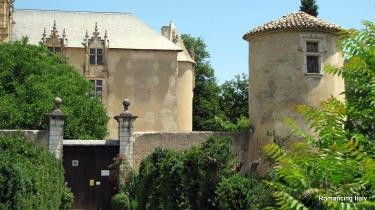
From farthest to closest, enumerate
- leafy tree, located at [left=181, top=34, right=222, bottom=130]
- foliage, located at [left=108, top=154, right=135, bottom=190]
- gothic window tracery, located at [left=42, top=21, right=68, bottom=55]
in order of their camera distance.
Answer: leafy tree, located at [left=181, top=34, right=222, bottom=130], gothic window tracery, located at [left=42, top=21, right=68, bottom=55], foliage, located at [left=108, top=154, right=135, bottom=190]

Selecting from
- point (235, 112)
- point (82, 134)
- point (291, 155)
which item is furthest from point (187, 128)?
point (291, 155)

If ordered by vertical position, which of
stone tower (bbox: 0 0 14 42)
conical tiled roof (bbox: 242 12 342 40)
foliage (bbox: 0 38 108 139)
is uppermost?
stone tower (bbox: 0 0 14 42)

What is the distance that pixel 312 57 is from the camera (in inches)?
763

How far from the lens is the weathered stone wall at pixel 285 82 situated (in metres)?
19.0

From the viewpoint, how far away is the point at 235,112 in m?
46.6

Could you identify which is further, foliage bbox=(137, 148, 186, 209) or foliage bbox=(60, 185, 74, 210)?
foliage bbox=(60, 185, 74, 210)

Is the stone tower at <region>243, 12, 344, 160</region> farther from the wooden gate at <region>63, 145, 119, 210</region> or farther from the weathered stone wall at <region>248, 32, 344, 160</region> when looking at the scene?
the wooden gate at <region>63, 145, 119, 210</region>

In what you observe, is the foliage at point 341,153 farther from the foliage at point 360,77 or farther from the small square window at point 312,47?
the small square window at point 312,47

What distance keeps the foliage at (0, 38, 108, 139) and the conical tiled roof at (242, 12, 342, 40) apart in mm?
8745

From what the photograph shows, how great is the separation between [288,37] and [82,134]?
9884mm

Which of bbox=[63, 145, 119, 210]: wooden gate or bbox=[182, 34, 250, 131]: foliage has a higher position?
bbox=[182, 34, 250, 131]: foliage

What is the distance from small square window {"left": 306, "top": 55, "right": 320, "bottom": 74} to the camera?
1933 cm

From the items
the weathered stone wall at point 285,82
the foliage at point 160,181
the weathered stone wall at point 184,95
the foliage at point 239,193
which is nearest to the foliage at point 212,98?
the weathered stone wall at point 184,95

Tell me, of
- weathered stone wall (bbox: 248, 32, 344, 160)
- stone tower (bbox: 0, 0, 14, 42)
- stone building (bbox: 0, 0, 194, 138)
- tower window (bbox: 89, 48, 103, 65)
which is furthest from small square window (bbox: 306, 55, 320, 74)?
stone tower (bbox: 0, 0, 14, 42)
